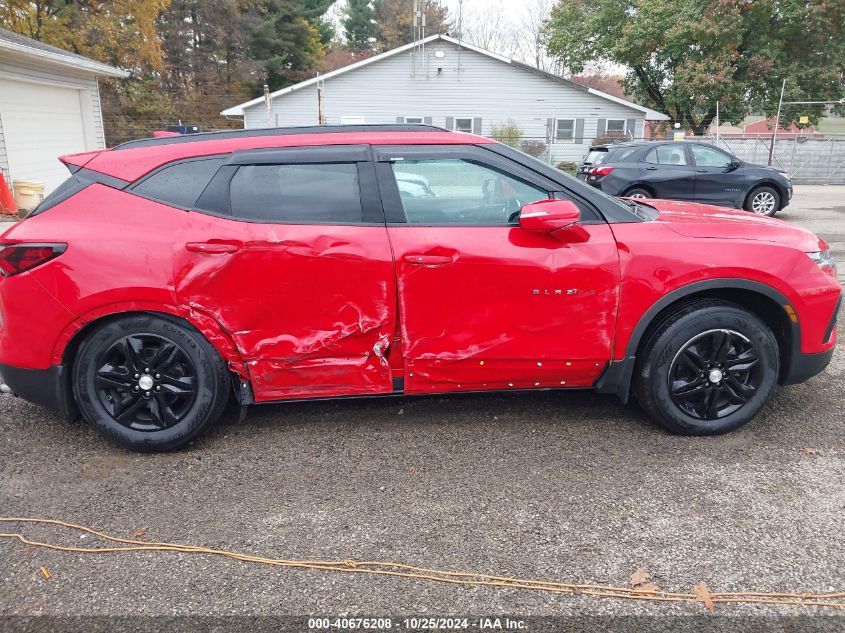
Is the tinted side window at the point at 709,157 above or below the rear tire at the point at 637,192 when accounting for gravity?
above

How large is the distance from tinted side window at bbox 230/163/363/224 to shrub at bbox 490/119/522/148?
22150mm

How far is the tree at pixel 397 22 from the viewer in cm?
4803

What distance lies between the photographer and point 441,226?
328 centimetres

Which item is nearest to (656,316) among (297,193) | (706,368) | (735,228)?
(706,368)

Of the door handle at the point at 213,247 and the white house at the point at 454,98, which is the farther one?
the white house at the point at 454,98

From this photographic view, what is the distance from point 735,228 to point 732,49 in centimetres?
2808

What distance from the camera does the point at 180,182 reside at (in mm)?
3295

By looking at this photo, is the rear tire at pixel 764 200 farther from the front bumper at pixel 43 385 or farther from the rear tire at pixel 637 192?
the front bumper at pixel 43 385

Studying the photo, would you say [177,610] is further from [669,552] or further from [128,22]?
[128,22]

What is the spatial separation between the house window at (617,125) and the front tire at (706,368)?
25.7 meters

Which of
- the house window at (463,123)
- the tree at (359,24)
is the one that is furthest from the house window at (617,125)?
the tree at (359,24)

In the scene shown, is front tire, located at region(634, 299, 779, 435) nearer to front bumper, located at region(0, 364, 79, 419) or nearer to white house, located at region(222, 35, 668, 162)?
front bumper, located at region(0, 364, 79, 419)

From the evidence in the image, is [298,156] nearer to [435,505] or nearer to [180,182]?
[180,182]

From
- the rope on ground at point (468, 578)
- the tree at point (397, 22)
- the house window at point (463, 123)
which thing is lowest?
the rope on ground at point (468, 578)
